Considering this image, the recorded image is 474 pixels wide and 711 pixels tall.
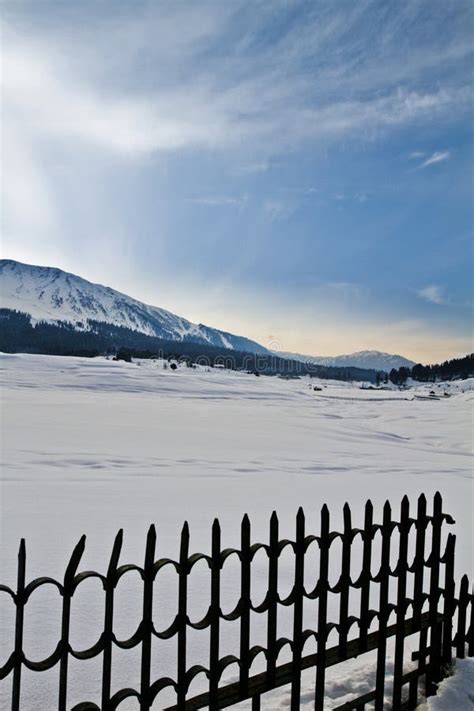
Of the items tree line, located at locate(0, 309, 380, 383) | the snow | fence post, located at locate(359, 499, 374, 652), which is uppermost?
tree line, located at locate(0, 309, 380, 383)

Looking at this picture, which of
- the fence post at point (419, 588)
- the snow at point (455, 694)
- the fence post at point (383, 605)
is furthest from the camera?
the fence post at point (419, 588)

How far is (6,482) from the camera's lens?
8094 mm

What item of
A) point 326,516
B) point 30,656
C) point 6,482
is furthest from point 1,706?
point 6,482

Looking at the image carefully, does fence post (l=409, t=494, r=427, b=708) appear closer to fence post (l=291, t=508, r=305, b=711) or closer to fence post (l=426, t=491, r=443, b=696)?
fence post (l=426, t=491, r=443, b=696)

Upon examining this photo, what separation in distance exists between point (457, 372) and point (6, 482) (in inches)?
4566

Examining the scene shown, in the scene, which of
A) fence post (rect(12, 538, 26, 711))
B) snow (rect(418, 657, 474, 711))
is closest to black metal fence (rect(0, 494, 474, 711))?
fence post (rect(12, 538, 26, 711))

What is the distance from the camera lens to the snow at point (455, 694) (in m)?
3.05

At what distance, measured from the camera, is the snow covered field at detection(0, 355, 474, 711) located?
401 centimetres

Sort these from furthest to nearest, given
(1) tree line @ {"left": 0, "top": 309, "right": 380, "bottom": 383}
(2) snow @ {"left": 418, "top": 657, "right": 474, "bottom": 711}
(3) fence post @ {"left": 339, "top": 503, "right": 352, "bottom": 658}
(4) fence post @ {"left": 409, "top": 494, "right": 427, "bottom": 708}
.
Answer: (1) tree line @ {"left": 0, "top": 309, "right": 380, "bottom": 383} < (4) fence post @ {"left": 409, "top": 494, "right": 427, "bottom": 708} < (2) snow @ {"left": 418, "top": 657, "right": 474, "bottom": 711} < (3) fence post @ {"left": 339, "top": 503, "right": 352, "bottom": 658}

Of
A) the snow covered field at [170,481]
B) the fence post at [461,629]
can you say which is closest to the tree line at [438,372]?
the snow covered field at [170,481]

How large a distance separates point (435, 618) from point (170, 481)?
6.34m

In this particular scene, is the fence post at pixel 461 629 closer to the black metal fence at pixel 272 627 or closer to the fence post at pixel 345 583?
the black metal fence at pixel 272 627

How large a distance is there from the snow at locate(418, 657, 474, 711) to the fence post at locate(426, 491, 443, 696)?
0.29ft

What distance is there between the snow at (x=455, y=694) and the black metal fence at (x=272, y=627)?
106 millimetres
